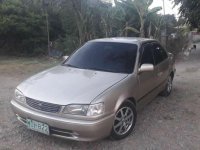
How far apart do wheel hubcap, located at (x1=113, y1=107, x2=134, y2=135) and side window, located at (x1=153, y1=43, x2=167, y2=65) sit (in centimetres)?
166

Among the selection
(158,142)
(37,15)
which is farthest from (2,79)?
(37,15)

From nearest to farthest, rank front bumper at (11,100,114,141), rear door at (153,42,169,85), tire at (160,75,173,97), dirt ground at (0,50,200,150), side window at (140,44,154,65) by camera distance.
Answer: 1. front bumper at (11,100,114,141)
2. dirt ground at (0,50,200,150)
3. side window at (140,44,154,65)
4. rear door at (153,42,169,85)
5. tire at (160,75,173,97)

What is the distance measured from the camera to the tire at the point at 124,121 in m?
4.11

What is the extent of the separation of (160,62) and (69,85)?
2.55 metres

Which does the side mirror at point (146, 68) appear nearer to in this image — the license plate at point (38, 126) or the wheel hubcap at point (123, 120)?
the wheel hubcap at point (123, 120)

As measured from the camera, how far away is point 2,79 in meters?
8.81

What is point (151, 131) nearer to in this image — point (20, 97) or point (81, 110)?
point (81, 110)

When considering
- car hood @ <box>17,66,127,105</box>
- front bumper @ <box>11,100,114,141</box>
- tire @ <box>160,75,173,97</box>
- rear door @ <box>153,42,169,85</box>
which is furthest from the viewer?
tire @ <box>160,75,173,97</box>

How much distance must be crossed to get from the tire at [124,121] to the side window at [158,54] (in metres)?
1.61

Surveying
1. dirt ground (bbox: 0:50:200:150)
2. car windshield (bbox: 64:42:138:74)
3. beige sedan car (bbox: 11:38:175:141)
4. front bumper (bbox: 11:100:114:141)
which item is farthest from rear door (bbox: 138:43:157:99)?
front bumper (bbox: 11:100:114:141)

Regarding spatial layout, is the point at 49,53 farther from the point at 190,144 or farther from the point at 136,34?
the point at 190,144

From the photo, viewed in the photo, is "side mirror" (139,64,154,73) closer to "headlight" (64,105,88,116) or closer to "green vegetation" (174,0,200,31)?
"headlight" (64,105,88,116)

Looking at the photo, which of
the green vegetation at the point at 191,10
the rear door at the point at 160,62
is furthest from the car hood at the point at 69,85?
the green vegetation at the point at 191,10

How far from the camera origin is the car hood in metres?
3.73
